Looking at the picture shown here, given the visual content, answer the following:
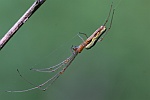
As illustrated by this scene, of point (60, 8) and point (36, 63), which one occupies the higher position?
point (60, 8)

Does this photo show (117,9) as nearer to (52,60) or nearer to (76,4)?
(76,4)

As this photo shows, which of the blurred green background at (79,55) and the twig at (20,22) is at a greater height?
the blurred green background at (79,55)

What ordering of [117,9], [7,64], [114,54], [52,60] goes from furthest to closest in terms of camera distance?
[117,9] < [114,54] < [52,60] < [7,64]

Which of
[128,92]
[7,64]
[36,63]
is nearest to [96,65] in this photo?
[128,92]

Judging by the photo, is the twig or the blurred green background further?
the blurred green background

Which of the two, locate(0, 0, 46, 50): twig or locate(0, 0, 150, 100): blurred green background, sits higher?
locate(0, 0, 150, 100): blurred green background

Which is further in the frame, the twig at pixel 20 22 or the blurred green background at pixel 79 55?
the blurred green background at pixel 79 55

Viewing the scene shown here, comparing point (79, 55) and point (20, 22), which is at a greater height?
point (79, 55)

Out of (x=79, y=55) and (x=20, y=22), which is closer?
(x=20, y=22)
